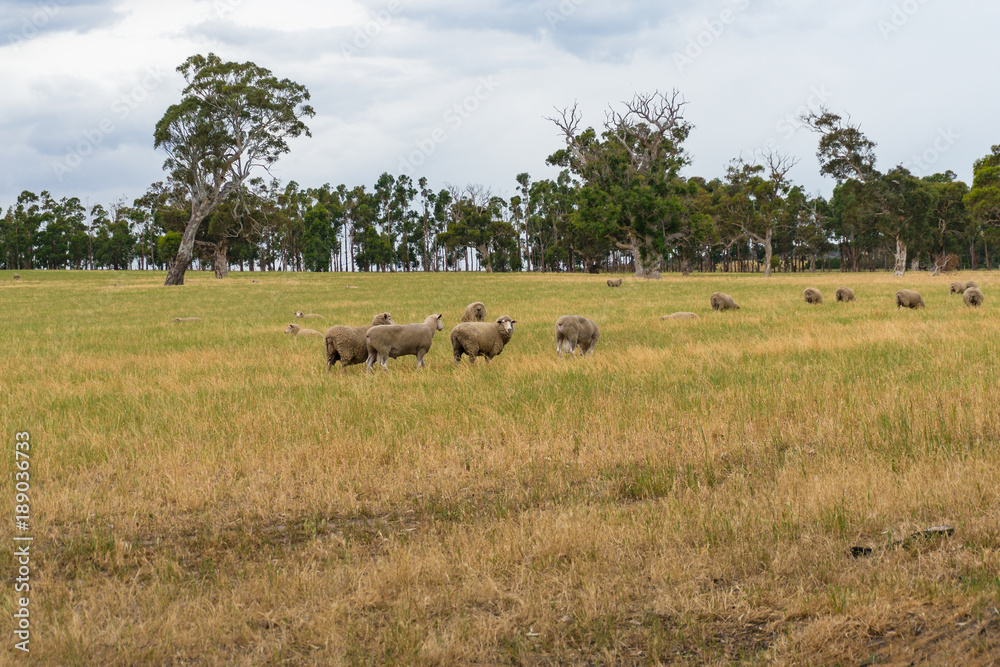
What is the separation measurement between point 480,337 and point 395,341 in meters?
1.68

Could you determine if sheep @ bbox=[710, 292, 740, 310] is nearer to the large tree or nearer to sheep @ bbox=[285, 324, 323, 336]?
sheep @ bbox=[285, 324, 323, 336]

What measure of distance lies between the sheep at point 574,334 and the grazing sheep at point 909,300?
15.6 metres

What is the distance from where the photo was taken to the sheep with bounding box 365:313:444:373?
12.3 meters

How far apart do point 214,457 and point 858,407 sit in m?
7.70

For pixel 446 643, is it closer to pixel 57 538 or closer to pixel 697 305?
pixel 57 538

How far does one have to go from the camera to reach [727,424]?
794cm

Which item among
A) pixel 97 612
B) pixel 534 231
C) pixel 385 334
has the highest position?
pixel 534 231

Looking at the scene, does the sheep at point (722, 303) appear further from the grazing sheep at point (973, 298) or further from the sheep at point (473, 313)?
the sheep at point (473, 313)

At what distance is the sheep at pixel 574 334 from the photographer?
1398 centimetres

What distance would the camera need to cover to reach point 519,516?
5.41 m

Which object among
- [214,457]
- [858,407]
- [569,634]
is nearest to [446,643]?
→ [569,634]

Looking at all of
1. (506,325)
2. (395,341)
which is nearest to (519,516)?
(395,341)

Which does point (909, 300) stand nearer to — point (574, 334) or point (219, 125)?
point (574, 334)

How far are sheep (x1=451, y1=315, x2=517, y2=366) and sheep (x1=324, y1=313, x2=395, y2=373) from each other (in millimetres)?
1770
